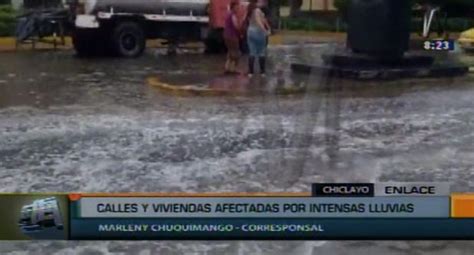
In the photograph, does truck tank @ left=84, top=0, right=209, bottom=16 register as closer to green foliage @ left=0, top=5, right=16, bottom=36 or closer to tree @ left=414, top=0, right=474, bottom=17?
green foliage @ left=0, top=5, right=16, bottom=36

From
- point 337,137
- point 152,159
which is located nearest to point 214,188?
point 152,159

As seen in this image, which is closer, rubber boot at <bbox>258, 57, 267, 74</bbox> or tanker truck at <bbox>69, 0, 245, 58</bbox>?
tanker truck at <bbox>69, 0, 245, 58</bbox>

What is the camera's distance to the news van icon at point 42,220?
2.06 m

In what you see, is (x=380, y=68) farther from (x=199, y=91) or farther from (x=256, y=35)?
(x=199, y=91)

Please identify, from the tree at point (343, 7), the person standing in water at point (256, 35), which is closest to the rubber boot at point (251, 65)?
the person standing in water at point (256, 35)

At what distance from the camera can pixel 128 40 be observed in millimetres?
1995

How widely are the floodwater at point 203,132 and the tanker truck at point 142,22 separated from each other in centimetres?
5

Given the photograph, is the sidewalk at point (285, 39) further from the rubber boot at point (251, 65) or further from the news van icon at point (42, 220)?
the news van icon at point (42, 220)

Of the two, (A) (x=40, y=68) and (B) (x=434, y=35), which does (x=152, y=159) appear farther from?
(B) (x=434, y=35)

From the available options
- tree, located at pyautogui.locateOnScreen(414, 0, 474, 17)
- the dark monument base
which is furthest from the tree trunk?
tree, located at pyautogui.locateOnScreen(414, 0, 474, 17)

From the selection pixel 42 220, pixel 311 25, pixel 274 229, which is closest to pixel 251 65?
pixel 311 25

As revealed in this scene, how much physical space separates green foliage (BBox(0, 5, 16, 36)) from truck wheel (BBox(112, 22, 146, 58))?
0.24 metres

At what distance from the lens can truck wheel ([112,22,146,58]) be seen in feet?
6.39

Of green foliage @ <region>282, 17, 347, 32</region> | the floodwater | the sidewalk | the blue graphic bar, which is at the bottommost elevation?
the blue graphic bar
